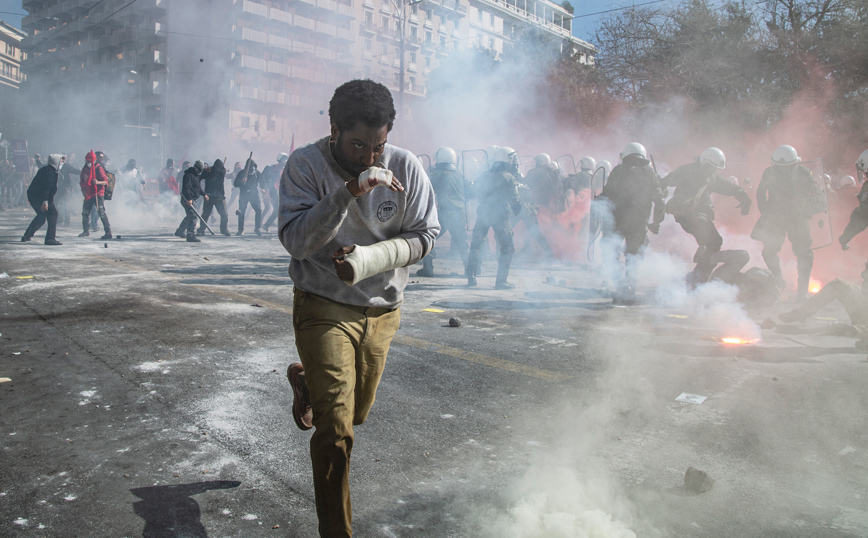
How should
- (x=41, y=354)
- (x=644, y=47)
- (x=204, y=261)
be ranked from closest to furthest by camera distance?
(x=41, y=354)
(x=204, y=261)
(x=644, y=47)

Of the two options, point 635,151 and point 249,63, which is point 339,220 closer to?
point 635,151

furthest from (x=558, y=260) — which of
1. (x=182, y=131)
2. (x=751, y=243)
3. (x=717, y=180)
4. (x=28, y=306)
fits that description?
(x=182, y=131)

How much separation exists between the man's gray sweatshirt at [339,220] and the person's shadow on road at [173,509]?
935mm

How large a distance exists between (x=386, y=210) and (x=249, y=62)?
4434cm

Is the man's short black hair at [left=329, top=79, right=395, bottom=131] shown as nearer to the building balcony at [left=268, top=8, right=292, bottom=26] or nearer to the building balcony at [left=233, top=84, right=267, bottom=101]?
the building balcony at [left=233, top=84, right=267, bottom=101]

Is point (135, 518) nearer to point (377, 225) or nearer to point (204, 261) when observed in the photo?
point (377, 225)

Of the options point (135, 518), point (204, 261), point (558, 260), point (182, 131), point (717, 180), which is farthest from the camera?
point (182, 131)

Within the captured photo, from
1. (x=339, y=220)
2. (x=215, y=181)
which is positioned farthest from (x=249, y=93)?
(x=339, y=220)

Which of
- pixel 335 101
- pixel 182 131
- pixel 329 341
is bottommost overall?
pixel 329 341

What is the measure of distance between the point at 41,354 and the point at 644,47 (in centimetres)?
2049

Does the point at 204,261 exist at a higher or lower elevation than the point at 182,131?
lower

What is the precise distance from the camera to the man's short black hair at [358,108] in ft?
6.21

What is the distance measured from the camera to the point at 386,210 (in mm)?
2045

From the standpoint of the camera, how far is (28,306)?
5.81 m
